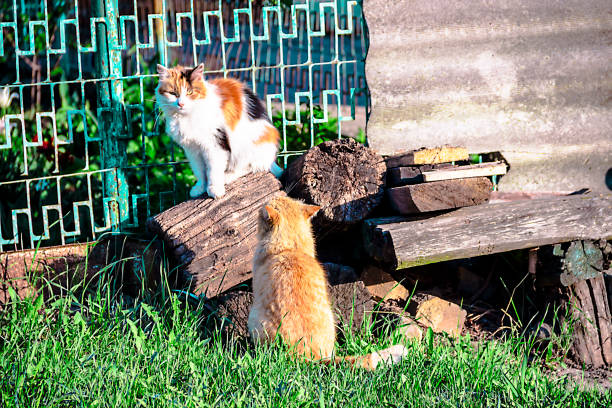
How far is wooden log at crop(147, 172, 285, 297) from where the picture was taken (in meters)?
4.43

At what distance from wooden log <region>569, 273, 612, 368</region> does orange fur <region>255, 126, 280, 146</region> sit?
2.37 meters

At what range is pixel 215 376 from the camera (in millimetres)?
3334

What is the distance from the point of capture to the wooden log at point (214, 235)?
4.43 metres

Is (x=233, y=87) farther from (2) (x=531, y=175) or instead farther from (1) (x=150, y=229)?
(2) (x=531, y=175)

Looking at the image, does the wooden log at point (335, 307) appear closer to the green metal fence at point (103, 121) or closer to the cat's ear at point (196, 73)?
the green metal fence at point (103, 121)

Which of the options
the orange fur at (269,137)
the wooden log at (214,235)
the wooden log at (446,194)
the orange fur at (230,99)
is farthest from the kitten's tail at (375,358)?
the orange fur at (230,99)

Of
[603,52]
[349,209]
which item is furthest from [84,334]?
[603,52]

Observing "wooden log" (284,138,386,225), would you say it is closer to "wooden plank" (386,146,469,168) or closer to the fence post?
"wooden plank" (386,146,469,168)

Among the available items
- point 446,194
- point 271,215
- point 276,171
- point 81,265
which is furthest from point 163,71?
point 446,194

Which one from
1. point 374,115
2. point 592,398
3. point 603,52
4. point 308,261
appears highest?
point 603,52

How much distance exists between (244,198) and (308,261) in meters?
1.09

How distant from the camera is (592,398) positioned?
3197 millimetres

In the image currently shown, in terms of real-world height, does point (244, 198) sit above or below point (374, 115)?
below

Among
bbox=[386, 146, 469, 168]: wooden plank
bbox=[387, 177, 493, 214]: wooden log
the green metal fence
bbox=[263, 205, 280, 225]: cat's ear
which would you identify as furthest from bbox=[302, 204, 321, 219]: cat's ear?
the green metal fence
